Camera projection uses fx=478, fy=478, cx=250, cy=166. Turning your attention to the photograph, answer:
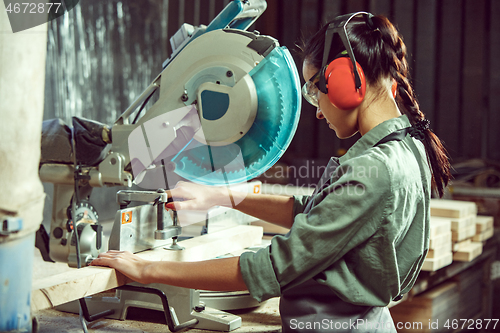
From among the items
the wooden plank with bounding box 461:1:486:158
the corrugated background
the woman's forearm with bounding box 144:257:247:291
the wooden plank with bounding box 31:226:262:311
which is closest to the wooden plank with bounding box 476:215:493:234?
the wooden plank with bounding box 31:226:262:311

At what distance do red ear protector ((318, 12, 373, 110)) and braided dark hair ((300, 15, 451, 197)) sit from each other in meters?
0.02

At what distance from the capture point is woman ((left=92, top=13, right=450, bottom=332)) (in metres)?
0.85

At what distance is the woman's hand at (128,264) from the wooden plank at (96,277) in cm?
2

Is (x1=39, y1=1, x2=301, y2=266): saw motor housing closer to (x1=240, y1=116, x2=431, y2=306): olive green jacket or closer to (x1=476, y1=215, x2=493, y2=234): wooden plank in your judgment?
(x1=240, y1=116, x2=431, y2=306): olive green jacket

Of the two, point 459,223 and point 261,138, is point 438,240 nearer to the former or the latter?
point 459,223

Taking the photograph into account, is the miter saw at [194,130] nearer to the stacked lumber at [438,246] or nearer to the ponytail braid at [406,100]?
the ponytail braid at [406,100]

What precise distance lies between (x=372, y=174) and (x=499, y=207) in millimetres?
3151

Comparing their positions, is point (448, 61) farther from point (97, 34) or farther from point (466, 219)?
point (97, 34)

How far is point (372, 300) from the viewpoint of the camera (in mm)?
903

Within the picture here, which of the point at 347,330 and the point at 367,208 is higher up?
the point at 367,208

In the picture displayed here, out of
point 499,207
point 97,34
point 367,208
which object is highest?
point 97,34

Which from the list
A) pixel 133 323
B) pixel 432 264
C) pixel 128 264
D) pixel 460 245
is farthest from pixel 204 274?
pixel 460 245

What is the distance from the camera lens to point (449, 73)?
16.1ft

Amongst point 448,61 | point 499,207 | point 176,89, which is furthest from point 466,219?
point 448,61
